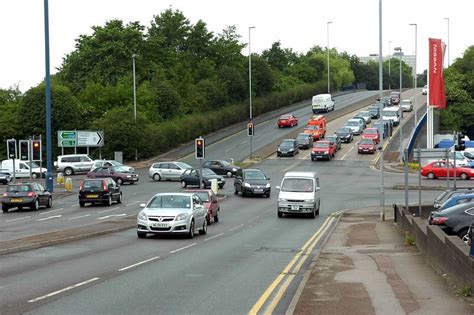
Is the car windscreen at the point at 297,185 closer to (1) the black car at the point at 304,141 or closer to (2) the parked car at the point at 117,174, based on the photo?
(2) the parked car at the point at 117,174

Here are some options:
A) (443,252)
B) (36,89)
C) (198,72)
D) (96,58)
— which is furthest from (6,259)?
(198,72)

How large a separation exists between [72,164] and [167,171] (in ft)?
43.8

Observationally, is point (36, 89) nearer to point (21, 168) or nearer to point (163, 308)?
point (21, 168)

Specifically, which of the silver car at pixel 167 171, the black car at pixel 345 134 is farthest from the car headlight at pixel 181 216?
the black car at pixel 345 134

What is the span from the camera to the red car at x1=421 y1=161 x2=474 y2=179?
2323 inches

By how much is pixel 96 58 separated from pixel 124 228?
72100mm

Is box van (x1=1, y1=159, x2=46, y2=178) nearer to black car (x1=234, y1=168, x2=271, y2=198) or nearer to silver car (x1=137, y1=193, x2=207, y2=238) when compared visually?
black car (x1=234, y1=168, x2=271, y2=198)

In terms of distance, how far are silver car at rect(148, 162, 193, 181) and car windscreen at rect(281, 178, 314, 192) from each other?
24727mm

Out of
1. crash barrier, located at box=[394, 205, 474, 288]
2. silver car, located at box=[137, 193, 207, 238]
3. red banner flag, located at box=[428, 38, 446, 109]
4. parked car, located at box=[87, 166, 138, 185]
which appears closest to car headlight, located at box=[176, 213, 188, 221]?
silver car, located at box=[137, 193, 207, 238]

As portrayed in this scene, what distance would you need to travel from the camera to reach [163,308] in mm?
12031

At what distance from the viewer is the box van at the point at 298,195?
120 feet

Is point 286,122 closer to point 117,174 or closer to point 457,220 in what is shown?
point 117,174

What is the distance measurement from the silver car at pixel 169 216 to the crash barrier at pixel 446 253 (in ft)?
23.8

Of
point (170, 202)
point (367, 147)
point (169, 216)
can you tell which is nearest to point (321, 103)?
point (367, 147)
